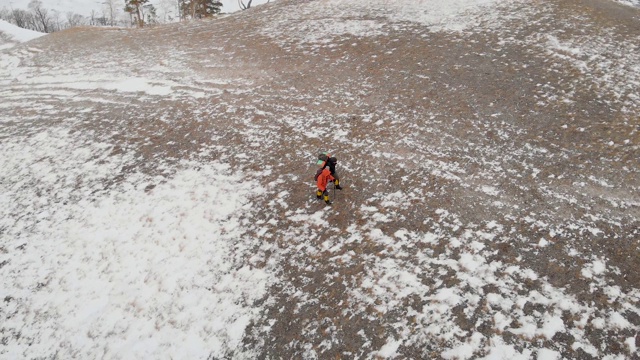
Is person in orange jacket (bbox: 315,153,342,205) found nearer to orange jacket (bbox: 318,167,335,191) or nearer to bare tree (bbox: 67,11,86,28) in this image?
orange jacket (bbox: 318,167,335,191)

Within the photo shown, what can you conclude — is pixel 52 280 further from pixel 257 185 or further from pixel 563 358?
pixel 563 358

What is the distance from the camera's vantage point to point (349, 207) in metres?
8.66

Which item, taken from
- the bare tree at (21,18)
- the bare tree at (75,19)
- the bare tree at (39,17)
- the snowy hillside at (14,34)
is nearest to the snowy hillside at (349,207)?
the snowy hillside at (14,34)

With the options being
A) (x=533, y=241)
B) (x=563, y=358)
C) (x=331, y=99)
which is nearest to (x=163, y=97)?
(x=331, y=99)

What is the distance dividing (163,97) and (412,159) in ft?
38.4

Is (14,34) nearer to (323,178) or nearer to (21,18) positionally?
(323,178)

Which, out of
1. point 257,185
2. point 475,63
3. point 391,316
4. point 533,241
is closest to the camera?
point 391,316

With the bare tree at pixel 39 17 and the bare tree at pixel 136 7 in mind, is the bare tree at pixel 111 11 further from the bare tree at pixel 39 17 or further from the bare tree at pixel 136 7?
the bare tree at pixel 136 7

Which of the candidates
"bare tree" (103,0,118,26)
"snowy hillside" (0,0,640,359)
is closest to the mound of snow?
"bare tree" (103,0,118,26)

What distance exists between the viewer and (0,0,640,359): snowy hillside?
20.1ft

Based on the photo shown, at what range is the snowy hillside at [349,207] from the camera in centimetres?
Answer: 614

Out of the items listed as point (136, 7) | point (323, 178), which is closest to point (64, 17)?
point (136, 7)

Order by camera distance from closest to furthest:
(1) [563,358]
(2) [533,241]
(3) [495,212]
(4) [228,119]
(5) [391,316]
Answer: (1) [563,358]
(5) [391,316]
(2) [533,241]
(3) [495,212]
(4) [228,119]

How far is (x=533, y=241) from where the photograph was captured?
709 cm
